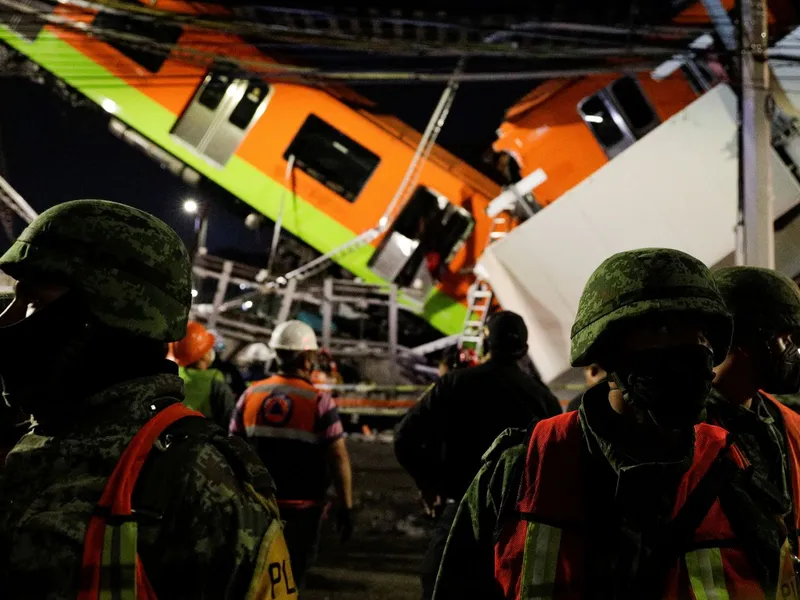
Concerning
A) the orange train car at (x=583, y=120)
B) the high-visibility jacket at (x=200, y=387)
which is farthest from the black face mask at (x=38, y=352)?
the orange train car at (x=583, y=120)

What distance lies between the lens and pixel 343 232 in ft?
32.0

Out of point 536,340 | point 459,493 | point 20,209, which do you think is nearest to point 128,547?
point 459,493

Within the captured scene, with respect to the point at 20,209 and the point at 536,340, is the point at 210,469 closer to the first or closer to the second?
the point at 536,340

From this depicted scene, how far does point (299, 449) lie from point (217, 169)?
278 inches

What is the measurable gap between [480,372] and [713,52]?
3937mm

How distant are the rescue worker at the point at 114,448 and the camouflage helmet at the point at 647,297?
2.59 ft

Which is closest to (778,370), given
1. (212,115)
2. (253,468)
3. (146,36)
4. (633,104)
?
(253,468)

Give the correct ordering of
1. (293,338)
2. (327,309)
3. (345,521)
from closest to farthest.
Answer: (345,521), (293,338), (327,309)

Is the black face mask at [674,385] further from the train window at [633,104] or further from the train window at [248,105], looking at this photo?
the train window at [248,105]

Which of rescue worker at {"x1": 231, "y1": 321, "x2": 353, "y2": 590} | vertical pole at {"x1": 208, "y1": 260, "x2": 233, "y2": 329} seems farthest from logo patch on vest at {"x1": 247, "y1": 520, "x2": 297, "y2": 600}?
vertical pole at {"x1": 208, "y1": 260, "x2": 233, "y2": 329}

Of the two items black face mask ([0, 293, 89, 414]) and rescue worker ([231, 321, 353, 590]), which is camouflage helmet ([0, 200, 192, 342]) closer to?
black face mask ([0, 293, 89, 414])

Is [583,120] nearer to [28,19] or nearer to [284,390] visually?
[284,390]

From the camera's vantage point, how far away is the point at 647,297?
4.10 ft

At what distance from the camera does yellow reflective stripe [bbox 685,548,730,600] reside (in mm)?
1107
